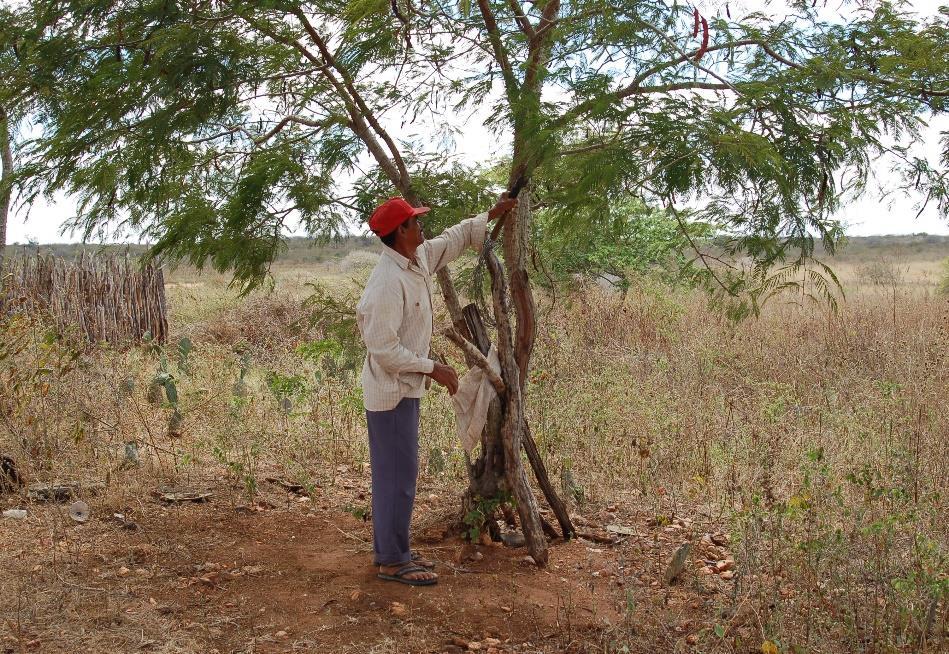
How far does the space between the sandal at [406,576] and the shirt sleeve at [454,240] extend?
55.2 inches

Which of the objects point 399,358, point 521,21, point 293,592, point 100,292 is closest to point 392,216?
point 399,358

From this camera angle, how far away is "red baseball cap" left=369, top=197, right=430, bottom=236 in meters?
3.82

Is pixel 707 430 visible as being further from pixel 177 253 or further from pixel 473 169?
pixel 177 253

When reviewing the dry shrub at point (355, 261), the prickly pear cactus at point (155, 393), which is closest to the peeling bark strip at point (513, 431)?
the prickly pear cactus at point (155, 393)

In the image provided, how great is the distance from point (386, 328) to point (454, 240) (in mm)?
585

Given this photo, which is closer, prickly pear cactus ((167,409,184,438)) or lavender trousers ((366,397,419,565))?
lavender trousers ((366,397,419,565))

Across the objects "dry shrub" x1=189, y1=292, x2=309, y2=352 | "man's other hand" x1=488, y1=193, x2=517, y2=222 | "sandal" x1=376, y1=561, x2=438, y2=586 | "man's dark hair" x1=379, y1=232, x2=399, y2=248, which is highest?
"man's other hand" x1=488, y1=193, x2=517, y2=222

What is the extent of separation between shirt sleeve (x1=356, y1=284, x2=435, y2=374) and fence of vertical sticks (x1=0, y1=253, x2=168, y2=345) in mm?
7469

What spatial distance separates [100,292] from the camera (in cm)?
1179

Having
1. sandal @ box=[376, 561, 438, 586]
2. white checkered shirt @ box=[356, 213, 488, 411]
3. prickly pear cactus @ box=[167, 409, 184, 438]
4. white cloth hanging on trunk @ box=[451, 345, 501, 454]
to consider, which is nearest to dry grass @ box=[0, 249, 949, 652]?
prickly pear cactus @ box=[167, 409, 184, 438]

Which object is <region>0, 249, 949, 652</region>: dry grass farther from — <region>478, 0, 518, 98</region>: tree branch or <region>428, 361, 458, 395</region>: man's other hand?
<region>478, 0, 518, 98</region>: tree branch

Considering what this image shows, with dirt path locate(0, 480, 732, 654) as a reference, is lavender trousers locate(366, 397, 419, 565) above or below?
above

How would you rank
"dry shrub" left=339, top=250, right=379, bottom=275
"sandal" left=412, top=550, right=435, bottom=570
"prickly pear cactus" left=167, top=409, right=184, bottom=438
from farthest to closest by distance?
"dry shrub" left=339, top=250, right=379, bottom=275 → "prickly pear cactus" left=167, top=409, right=184, bottom=438 → "sandal" left=412, top=550, right=435, bottom=570

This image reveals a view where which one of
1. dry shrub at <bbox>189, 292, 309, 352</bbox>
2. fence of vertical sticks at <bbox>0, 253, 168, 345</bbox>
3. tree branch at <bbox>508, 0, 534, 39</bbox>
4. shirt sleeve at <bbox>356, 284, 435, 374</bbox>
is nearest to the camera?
shirt sleeve at <bbox>356, 284, 435, 374</bbox>
